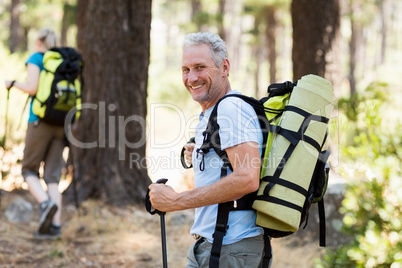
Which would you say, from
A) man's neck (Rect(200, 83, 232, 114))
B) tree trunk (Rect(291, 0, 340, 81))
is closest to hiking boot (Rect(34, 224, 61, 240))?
man's neck (Rect(200, 83, 232, 114))

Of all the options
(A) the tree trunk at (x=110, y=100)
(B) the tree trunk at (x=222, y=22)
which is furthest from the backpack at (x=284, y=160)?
(B) the tree trunk at (x=222, y=22)

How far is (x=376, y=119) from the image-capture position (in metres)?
3.95

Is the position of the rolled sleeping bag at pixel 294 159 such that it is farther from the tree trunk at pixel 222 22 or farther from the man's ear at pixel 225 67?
the tree trunk at pixel 222 22

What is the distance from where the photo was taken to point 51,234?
4.98m

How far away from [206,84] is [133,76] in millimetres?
4041

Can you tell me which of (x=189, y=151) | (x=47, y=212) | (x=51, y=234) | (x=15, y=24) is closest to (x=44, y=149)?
(x=47, y=212)

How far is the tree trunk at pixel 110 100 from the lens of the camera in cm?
607

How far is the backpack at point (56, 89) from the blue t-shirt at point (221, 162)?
9.12 ft

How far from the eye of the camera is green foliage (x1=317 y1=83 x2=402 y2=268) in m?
3.50

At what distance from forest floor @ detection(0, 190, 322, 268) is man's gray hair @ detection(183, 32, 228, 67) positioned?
3.02 meters

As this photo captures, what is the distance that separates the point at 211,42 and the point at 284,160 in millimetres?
646

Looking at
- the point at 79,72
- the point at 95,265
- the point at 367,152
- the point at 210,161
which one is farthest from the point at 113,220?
the point at 210,161

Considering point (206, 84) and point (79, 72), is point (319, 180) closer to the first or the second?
point (206, 84)

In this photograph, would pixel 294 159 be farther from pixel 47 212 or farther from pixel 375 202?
pixel 47 212
